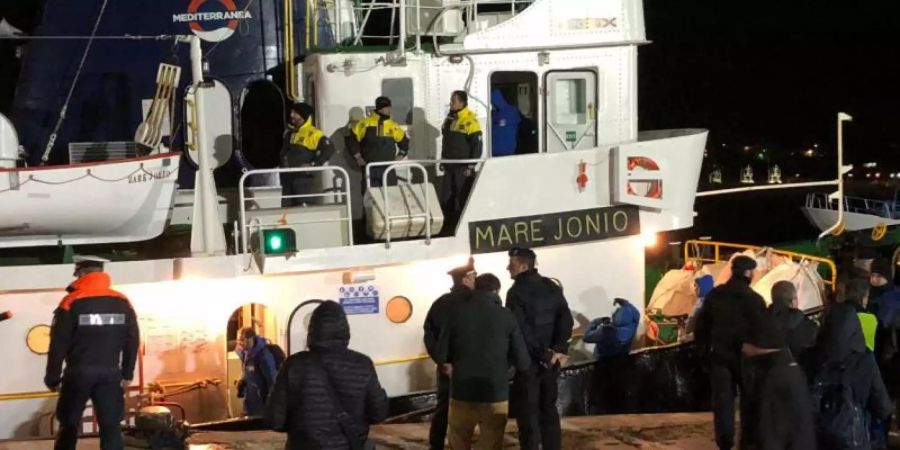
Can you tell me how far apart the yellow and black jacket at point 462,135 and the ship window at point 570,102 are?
1.31m

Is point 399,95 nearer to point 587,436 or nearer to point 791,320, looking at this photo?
point 587,436

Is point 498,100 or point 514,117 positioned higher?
point 498,100

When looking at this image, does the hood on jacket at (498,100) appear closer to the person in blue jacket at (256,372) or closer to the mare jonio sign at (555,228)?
the mare jonio sign at (555,228)

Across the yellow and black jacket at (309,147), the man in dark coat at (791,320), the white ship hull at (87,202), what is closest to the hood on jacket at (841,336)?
the man in dark coat at (791,320)

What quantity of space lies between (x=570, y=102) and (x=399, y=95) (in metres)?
1.76

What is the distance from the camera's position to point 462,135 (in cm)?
898

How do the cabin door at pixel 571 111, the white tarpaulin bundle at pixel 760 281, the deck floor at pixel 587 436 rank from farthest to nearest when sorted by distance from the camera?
the white tarpaulin bundle at pixel 760 281
the cabin door at pixel 571 111
the deck floor at pixel 587 436

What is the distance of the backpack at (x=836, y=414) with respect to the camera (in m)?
5.97

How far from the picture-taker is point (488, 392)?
6.36 metres

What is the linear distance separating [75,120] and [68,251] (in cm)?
211

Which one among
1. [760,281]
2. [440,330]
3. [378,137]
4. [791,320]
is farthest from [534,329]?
[760,281]

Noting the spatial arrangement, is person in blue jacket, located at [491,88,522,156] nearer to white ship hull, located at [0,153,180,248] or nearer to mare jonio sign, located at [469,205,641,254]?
mare jonio sign, located at [469,205,641,254]

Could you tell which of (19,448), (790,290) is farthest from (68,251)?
(790,290)

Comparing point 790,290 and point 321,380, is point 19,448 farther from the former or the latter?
point 790,290
